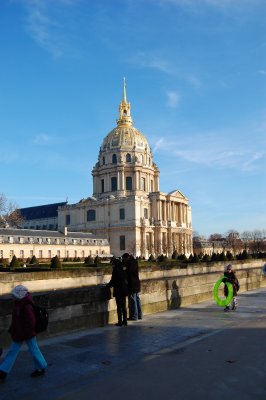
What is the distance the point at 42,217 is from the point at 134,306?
127895mm

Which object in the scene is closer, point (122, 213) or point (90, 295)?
point (90, 295)

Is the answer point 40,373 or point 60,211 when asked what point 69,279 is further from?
point 60,211

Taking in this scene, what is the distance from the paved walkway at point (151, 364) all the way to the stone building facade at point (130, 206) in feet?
289

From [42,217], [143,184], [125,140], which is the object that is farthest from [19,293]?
[42,217]

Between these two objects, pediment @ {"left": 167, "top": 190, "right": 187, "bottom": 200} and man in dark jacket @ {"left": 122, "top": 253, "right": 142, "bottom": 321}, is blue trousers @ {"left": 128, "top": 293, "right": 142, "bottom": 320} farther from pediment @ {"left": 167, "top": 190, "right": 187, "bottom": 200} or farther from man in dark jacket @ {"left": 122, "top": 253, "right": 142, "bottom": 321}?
pediment @ {"left": 167, "top": 190, "right": 187, "bottom": 200}

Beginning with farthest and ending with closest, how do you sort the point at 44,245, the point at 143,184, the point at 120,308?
the point at 143,184 → the point at 44,245 → the point at 120,308

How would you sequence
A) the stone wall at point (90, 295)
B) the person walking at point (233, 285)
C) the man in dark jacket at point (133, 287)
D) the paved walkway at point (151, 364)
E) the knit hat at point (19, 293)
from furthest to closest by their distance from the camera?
1. the person walking at point (233, 285)
2. the man in dark jacket at point (133, 287)
3. the stone wall at point (90, 295)
4. the knit hat at point (19, 293)
5. the paved walkway at point (151, 364)

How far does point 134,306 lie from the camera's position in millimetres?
10727

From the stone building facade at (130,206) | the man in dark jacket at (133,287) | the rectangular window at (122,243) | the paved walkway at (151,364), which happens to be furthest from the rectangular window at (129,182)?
A: the paved walkway at (151,364)

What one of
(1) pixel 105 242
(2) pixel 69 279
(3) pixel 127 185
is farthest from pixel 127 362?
(3) pixel 127 185

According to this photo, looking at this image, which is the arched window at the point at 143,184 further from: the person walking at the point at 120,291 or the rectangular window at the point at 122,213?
the person walking at the point at 120,291

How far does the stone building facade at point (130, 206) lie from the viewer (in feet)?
337

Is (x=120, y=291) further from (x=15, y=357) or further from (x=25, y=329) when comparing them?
(x=15, y=357)

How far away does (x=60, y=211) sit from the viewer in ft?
385
